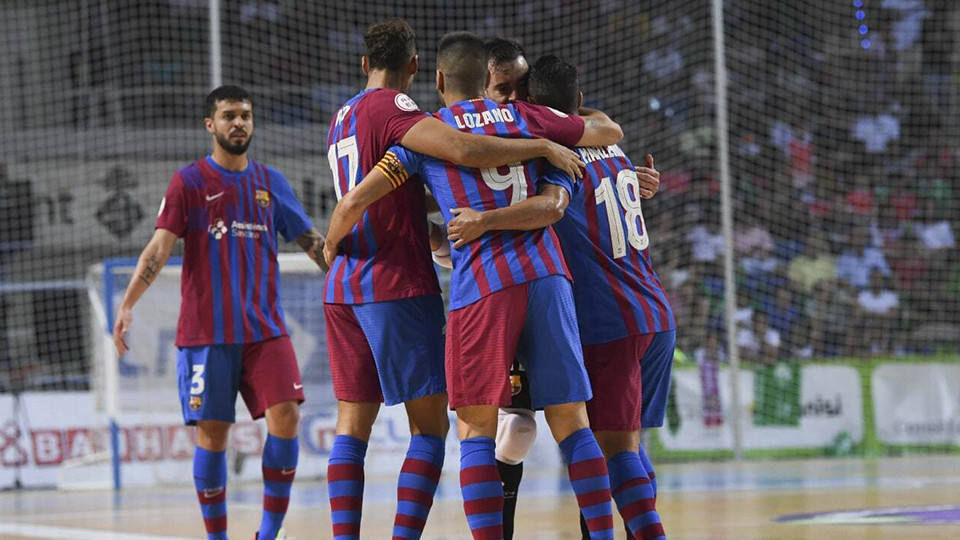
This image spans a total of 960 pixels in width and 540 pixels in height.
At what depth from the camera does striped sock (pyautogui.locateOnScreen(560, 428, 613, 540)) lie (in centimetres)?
396

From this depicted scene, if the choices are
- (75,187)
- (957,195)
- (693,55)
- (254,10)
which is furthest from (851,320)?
(75,187)

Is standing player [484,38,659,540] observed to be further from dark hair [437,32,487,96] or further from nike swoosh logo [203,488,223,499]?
nike swoosh logo [203,488,223,499]

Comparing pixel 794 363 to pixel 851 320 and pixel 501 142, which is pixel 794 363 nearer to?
pixel 851 320

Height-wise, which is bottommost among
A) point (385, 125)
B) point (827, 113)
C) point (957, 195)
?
point (385, 125)

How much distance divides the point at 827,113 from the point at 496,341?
14260mm

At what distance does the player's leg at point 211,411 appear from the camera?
568cm

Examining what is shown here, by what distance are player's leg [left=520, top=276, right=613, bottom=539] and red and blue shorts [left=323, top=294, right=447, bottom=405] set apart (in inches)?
17.2

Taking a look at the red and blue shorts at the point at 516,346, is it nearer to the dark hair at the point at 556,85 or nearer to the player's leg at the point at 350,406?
the player's leg at the point at 350,406

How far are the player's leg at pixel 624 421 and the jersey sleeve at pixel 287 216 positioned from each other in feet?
6.79

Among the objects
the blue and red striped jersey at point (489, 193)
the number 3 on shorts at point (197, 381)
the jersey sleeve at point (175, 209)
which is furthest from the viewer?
the jersey sleeve at point (175, 209)

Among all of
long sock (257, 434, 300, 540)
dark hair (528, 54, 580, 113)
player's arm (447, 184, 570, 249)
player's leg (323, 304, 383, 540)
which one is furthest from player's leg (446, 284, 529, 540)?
long sock (257, 434, 300, 540)

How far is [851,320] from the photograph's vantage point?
15.4 meters

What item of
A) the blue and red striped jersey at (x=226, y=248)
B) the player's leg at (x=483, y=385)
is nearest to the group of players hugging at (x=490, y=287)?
the player's leg at (x=483, y=385)

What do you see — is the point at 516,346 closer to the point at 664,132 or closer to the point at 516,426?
the point at 516,426
